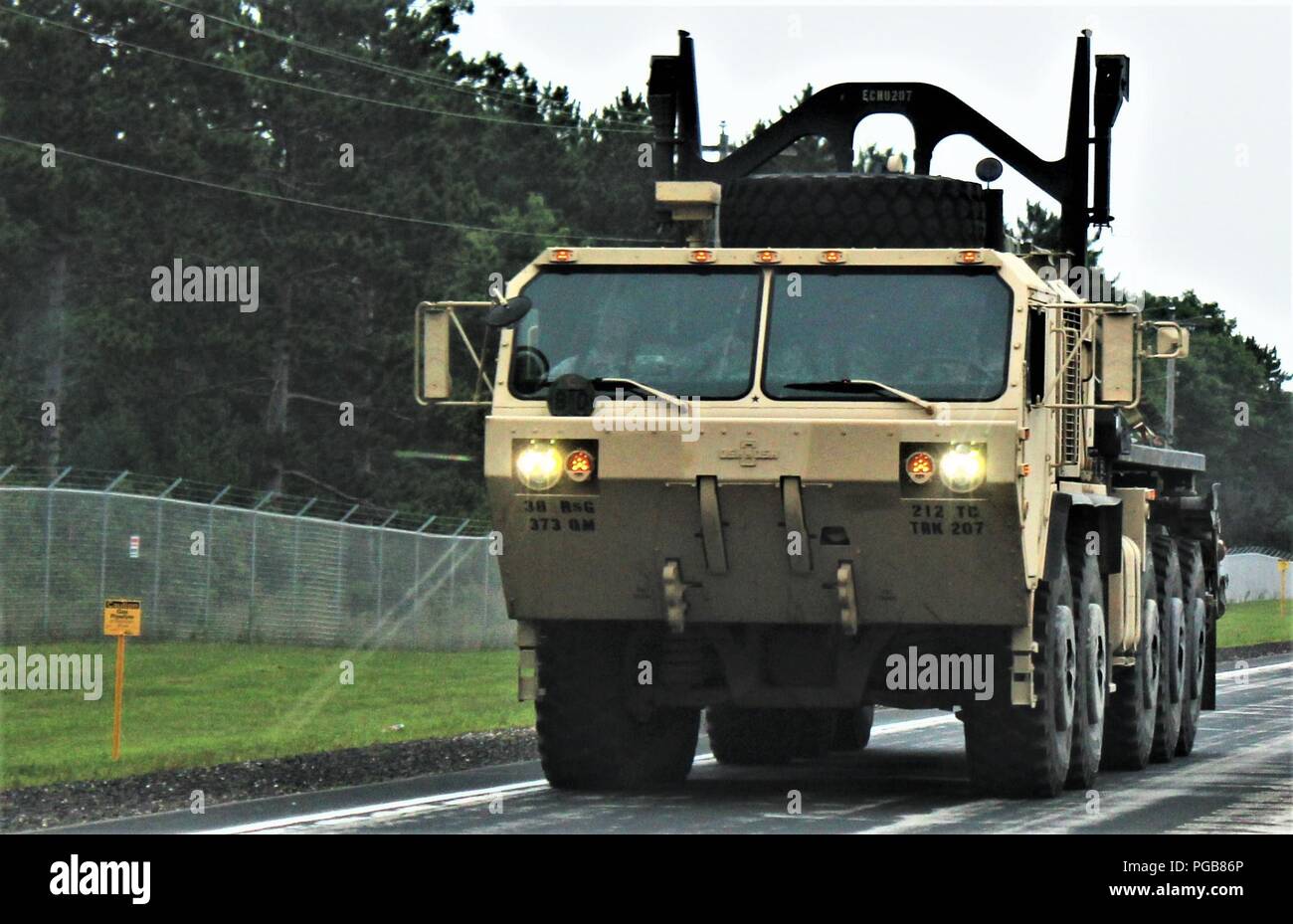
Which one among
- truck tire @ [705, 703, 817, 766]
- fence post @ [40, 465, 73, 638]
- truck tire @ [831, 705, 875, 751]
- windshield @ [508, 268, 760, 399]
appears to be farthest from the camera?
fence post @ [40, 465, 73, 638]

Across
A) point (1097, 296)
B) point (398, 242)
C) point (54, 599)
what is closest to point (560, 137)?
point (398, 242)

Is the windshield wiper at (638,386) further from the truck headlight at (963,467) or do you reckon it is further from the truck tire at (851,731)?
the truck tire at (851,731)

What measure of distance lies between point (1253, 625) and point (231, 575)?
33.6 meters

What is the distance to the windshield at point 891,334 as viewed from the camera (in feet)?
50.2

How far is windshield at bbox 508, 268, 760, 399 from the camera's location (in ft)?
51.1

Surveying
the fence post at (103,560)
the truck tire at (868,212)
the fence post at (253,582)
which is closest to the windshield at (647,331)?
the truck tire at (868,212)

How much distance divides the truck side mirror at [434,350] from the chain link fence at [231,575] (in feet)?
56.9

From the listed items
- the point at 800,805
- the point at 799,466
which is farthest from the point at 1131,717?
the point at 799,466

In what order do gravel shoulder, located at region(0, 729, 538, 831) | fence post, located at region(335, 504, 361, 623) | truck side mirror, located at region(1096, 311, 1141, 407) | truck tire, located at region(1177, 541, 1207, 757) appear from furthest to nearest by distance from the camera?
fence post, located at region(335, 504, 361, 623) → truck tire, located at region(1177, 541, 1207, 757) → gravel shoulder, located at region(0, 729, 538, 831) → truck side mirror, located at region(1096, 311, 1141, 407)

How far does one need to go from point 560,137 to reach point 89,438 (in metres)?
22.0

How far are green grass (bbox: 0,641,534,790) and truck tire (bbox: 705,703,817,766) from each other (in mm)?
3600

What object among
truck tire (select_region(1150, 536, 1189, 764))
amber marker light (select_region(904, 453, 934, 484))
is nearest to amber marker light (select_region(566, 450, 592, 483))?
amber marker light (select_region(904, 453, 934, 484))

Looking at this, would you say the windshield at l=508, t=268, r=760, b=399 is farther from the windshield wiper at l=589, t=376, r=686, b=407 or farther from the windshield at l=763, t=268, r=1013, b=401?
the windshield at l=763, t=268, r=1013, b=401

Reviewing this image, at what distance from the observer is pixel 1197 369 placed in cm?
11038
